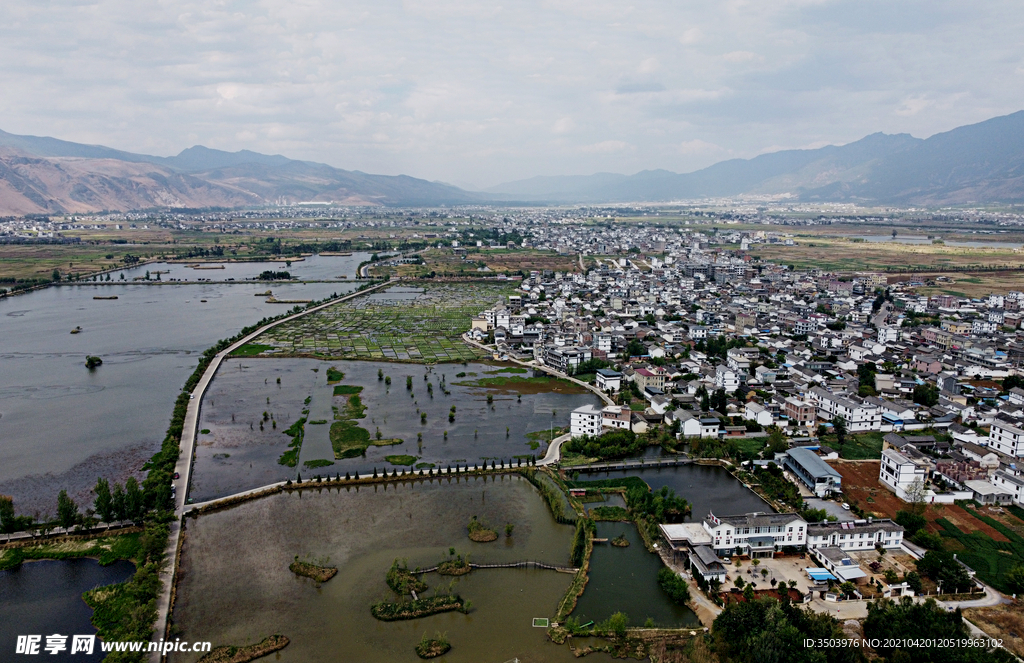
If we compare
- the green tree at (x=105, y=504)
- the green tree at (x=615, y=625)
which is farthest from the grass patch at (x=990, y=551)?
the green tree at (x=105, y=504)

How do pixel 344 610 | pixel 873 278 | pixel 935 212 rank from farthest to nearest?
pixel 935 212
pixel 873 278
pixel 344 610

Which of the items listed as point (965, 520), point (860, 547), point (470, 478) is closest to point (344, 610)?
point (470, 478)

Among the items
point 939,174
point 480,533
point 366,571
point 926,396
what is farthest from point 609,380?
point 939,174

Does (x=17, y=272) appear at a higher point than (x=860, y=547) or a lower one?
higher

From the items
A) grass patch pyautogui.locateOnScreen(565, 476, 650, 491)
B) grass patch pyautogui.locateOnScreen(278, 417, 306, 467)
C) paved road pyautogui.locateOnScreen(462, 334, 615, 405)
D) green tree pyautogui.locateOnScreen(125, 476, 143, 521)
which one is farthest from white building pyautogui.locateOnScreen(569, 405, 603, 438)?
green tree pyautogui.locateOnScreen(125, 476, 143, 521)

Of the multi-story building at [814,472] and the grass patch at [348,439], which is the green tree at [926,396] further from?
the grass patch at [348,439]

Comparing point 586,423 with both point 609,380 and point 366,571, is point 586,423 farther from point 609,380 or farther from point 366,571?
point 366,571

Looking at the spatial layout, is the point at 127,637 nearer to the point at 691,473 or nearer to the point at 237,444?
the point at 237,444
